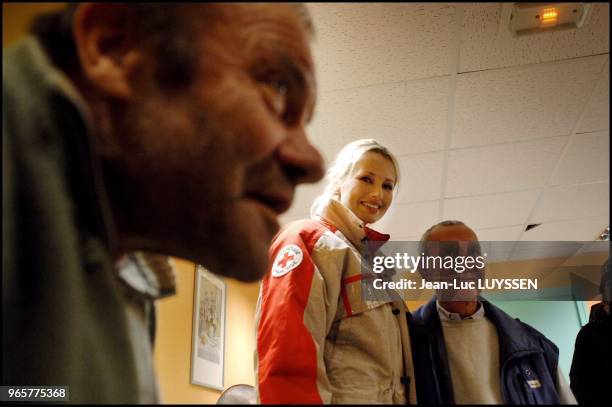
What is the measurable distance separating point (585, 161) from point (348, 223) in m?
0.49

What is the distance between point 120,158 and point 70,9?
5.1 inches

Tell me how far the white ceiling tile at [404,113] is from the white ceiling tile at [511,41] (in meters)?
0.10

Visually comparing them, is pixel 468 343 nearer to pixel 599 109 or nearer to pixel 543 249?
pixel 543 249

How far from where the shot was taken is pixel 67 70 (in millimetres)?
361

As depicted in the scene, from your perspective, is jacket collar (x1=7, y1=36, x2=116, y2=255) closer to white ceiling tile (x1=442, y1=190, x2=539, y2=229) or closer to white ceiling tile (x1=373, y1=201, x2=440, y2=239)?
white ceiling tile (x1=373, y1=201, x2=440, y2=239)

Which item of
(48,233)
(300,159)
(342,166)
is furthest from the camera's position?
(342,166)

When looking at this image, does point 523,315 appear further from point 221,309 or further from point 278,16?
point 278,16

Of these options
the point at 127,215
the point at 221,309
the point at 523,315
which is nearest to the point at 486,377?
the point at 523,315

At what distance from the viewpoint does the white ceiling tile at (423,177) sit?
3.65ft

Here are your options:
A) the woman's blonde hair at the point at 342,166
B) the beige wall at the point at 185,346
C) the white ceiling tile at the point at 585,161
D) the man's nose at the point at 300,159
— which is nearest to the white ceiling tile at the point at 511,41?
the white ceiling tile at the point at 585,161

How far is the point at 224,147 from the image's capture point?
1.26 feet

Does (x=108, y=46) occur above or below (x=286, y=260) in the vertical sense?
above

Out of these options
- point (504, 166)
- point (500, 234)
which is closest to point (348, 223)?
point (500, 234)

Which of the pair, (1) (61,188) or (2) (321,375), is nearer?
(1) (61,188)
